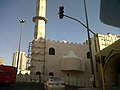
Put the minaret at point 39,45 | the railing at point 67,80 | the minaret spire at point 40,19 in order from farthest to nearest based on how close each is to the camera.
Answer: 1. the minaret spire at point 40,19
2. the minaret at point 39,45
3. the railing at point 67,80

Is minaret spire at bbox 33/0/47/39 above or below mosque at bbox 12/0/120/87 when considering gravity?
above

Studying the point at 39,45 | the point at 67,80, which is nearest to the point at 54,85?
the point at 67,80

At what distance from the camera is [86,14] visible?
1988cm

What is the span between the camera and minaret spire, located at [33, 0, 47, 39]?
40838 millimetres

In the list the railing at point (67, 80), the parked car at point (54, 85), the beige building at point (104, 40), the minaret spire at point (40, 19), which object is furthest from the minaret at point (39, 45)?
the parked car at point (54, 85)

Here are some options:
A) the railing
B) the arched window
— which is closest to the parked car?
the railing

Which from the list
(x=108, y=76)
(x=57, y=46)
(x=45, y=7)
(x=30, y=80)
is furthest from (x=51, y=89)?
(x=45, y=7)

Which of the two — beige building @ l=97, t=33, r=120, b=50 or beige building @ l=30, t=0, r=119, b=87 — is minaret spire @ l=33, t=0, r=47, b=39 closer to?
beige building @ l=30, t=0, r=119, b=87

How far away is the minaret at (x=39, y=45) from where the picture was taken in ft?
119

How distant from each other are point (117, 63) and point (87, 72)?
795cm

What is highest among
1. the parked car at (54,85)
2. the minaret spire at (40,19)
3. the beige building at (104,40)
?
the minaret spire at (40,19)

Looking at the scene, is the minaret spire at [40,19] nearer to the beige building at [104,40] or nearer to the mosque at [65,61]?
the mosque at [65,61]

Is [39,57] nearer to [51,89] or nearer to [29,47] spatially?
[29,47]

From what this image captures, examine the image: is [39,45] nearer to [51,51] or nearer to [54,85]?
[51,51]
